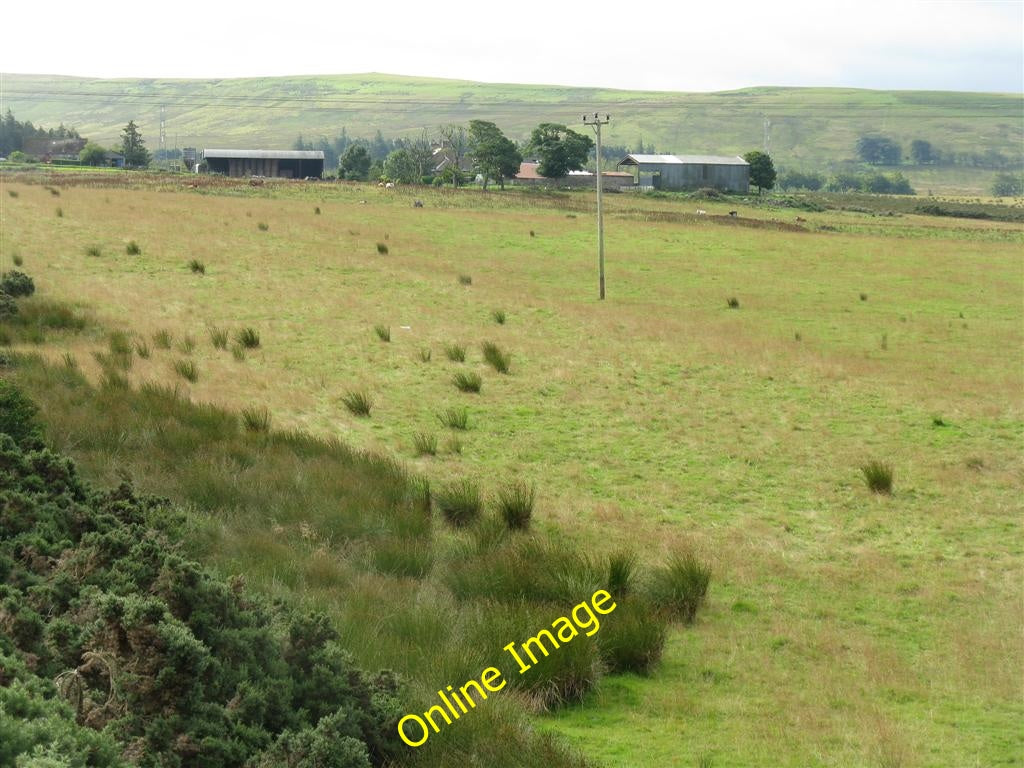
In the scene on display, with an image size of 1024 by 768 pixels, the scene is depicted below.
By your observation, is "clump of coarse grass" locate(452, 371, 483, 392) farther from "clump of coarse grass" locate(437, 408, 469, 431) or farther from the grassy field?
"clump of coarse grass" locate(437, 408, 469, 431)

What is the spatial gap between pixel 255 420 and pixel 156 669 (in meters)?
7.74

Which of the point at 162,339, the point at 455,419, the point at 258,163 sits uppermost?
the point at 258,163

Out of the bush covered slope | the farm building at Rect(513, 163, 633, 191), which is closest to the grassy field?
the bush covered slope

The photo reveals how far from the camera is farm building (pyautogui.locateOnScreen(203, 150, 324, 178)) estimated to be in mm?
117188

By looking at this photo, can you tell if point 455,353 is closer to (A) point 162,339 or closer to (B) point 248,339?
(B) point 248,339

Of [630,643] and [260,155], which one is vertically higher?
[260,155]

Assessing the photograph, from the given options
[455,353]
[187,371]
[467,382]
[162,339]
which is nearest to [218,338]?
[162,339]

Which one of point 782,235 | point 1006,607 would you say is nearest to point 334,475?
point 1006,607

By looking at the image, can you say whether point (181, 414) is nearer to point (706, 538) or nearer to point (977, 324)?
point (706, 538)

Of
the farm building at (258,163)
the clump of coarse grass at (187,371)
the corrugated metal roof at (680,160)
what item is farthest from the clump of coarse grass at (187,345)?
the corrugated metal roof at (680,160)

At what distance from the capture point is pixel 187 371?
1467 centimetres

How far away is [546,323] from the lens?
23.4 m

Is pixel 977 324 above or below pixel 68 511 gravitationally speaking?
below

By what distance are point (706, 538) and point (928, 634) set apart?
247 cm
